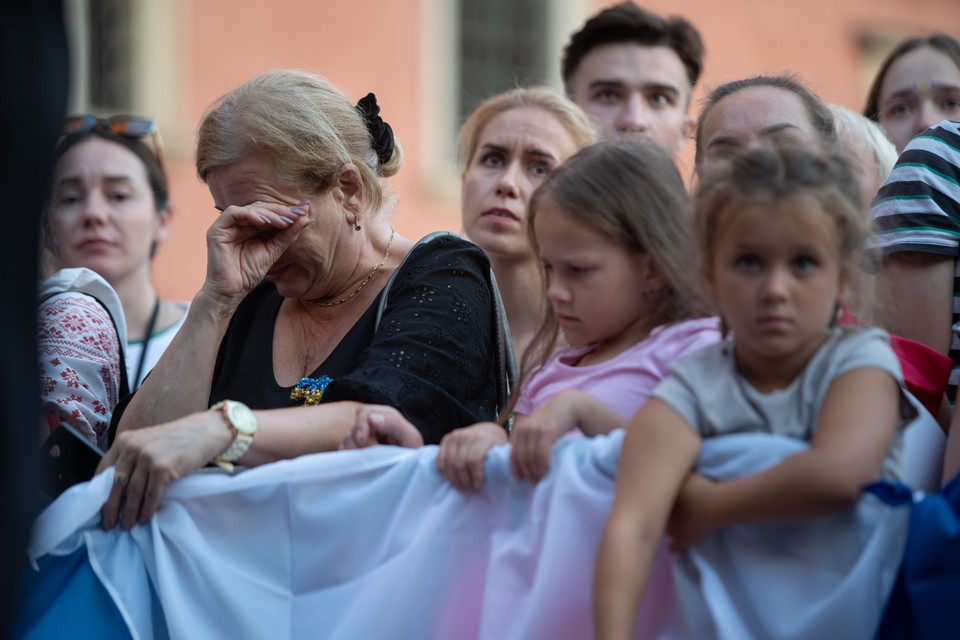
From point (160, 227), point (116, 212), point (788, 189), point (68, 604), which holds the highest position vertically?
point (788, 189)

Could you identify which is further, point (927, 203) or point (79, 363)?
point (79, 363)

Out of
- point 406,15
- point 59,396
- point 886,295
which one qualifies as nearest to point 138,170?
point 59,396

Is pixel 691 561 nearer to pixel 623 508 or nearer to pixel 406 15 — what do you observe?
pixel 623 508

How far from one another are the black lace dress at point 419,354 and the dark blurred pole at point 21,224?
100 cm

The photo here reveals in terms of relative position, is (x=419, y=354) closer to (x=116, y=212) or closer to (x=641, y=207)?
(x=641, y=207)

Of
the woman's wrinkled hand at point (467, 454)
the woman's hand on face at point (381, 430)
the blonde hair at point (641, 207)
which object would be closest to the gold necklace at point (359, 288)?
the woman's hand on face at point (381, 430)

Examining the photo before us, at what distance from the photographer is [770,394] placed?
213 cm

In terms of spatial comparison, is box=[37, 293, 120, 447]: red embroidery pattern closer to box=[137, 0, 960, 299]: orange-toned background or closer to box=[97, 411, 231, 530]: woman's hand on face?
box=[97, 411, 231, 530]: woman's hand on face

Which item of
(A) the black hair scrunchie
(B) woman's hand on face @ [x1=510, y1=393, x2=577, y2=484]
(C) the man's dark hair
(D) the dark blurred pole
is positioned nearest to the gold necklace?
(A) the black hair scrunchie

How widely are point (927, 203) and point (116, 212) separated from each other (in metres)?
2.79

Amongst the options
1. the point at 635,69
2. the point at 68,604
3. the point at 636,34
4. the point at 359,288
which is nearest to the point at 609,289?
the point at 359,288

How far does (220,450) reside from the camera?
263cm

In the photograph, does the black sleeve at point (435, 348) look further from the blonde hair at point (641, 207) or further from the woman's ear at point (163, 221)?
the woman's ear at point (163, 221)

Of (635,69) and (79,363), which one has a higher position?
(635,69)
